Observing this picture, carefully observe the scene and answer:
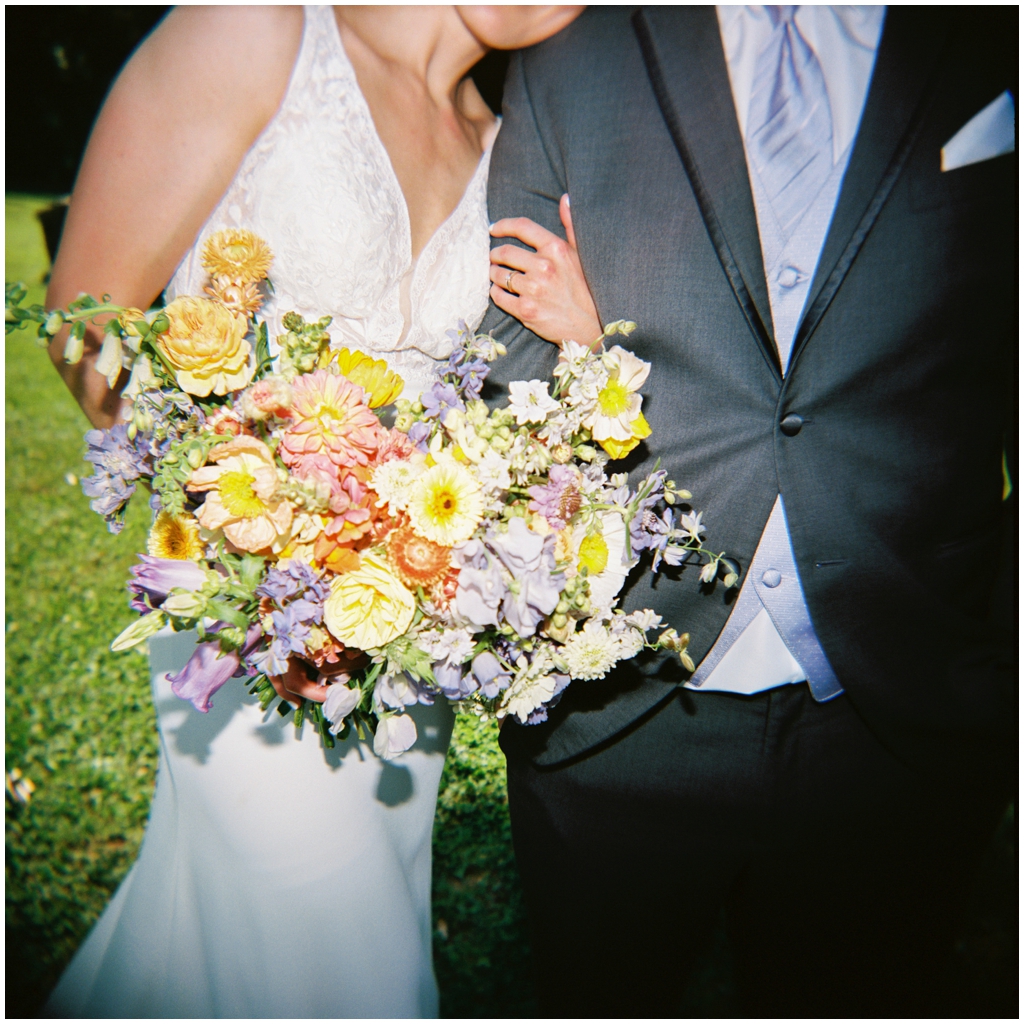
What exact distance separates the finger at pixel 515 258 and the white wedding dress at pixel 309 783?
0.07 metres

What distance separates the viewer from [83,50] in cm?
1146

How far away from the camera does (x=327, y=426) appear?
1124mm

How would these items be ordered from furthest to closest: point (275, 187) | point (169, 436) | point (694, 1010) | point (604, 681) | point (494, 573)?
1. point (694, 1010)
2. point (604, 681)
3. point (275, 187)
4. point (169, 436)
5. point (494, 573)

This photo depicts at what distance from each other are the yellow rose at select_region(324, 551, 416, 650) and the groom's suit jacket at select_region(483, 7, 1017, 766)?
58 cm

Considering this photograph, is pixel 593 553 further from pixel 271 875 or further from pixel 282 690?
pixel 271 875

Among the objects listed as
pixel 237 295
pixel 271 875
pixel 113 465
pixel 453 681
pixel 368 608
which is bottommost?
pixel 271 875

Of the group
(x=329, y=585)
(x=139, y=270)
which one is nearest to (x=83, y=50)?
(x=139, y=270)

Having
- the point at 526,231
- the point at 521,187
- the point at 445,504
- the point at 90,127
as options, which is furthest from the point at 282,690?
the point at 90,127

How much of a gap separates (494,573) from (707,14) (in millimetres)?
1131

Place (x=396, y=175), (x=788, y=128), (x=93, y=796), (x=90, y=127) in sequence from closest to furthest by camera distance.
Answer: (x=788, y=128) < (x=396, y=175) < (x=93, y=796) < (x=90, y=127)

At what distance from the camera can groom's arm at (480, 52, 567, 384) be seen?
148cm

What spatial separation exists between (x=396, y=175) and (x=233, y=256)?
520mm

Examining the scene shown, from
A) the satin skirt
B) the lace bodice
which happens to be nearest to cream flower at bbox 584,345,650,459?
the lace bodice

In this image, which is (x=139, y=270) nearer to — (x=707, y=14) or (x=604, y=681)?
(x=707, y=14)
